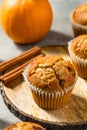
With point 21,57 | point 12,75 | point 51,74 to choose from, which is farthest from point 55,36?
point 51,74

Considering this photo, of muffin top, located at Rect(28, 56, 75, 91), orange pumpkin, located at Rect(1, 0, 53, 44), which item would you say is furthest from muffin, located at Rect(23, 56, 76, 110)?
orange pumpkin, located at Rect(1, 0, 53, 44)

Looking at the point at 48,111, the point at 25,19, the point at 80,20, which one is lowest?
the point at 48,111

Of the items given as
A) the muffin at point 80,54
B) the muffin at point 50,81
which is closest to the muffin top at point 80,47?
the muffin at point 80,54

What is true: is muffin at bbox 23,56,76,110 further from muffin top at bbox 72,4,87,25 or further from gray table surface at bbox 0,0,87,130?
muffin top at bbox 72,4,87,25

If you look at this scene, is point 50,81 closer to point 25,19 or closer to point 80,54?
point 80,54

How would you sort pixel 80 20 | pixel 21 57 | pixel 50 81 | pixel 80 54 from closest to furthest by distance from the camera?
1. pixel 50 81
2. pixel 80 54
3. pixel 21 57
4. pixel 80 20

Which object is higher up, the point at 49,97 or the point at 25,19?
the point at 25,19

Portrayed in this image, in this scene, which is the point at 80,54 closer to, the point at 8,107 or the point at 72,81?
the point at 72,81
